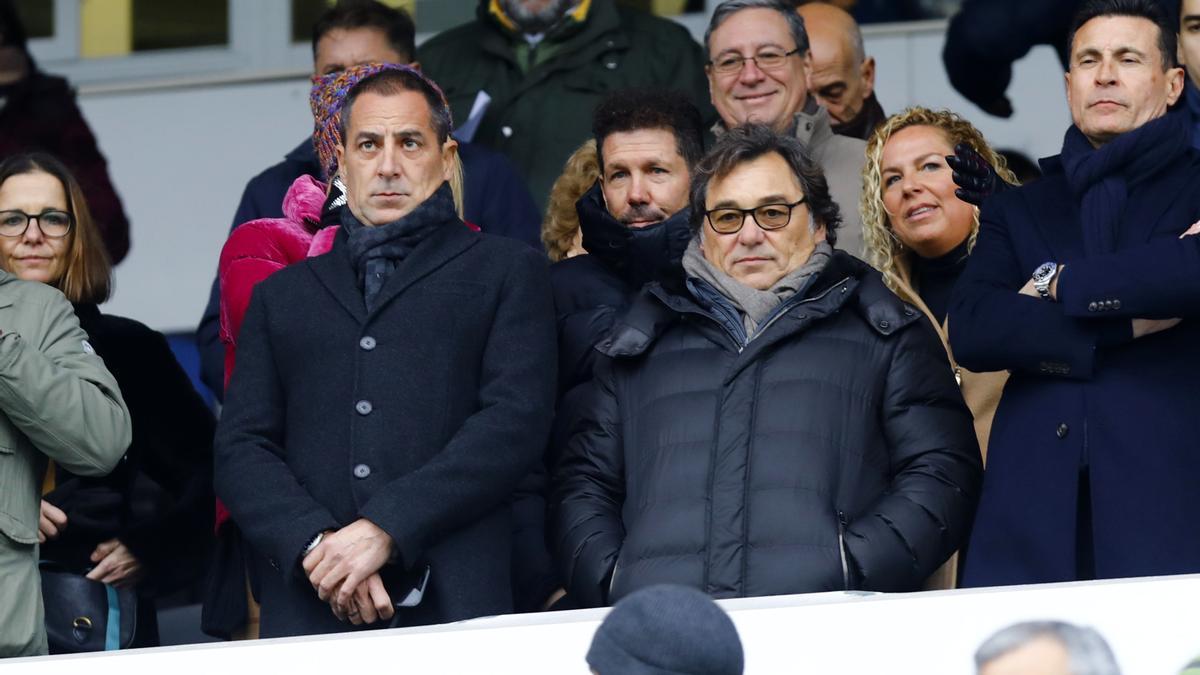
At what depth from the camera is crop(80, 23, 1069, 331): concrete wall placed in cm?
1003

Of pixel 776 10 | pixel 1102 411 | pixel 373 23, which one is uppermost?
pixel 776 10

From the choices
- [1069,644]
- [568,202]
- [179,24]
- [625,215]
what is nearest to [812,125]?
[568,202]

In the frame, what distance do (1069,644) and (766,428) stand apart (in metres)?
1.41

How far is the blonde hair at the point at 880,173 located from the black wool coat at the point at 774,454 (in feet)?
2.59

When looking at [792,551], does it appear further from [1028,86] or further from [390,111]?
[1028,86]

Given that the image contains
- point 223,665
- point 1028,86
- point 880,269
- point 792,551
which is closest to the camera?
point 223,665

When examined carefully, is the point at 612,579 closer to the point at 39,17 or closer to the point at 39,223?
the point at 39,223

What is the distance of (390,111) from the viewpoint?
5.88 meters

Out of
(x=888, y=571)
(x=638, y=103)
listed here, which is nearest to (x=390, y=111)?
(x=638, y=103)

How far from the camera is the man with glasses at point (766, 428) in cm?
526

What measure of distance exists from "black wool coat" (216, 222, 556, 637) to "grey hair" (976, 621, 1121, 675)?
1497mm

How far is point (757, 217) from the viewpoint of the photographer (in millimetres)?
5715

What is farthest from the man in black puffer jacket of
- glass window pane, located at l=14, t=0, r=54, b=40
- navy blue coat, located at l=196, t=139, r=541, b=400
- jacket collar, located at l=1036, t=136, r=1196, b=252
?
glass window pane, located at l=14, t=0, r=54, b=40

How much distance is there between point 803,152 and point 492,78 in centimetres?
233
